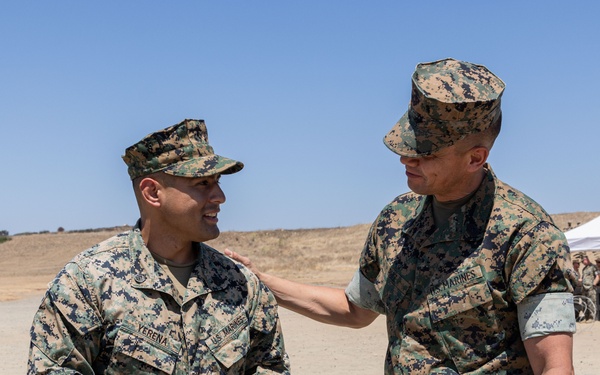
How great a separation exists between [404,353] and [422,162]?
35.0 inches

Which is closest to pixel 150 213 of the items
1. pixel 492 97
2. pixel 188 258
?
pixel 188 258

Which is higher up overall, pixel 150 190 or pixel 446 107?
pixel 446 107

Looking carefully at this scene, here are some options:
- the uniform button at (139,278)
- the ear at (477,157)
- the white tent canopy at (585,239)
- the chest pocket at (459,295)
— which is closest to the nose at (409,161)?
the ear at (477,157)

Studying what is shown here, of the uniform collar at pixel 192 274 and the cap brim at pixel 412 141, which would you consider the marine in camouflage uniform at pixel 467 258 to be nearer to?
the cap brim at pixel 412 141

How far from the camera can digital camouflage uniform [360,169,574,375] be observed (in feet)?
12.8

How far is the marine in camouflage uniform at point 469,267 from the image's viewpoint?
3.85m

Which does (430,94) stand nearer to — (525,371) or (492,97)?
(492,97)

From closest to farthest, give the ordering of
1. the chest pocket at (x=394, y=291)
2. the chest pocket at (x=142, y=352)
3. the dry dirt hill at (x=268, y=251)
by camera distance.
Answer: the chest pocket at (x=142, y=352), the chest pocket at (x=394, y=291), the dry dirt hill at (x=268, y=251)

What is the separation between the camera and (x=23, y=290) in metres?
27.4

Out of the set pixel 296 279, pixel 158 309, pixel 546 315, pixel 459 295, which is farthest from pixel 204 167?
pixel 296 279

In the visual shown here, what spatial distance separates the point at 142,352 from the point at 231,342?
0.41 metres

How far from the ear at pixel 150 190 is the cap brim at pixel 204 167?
0.10m

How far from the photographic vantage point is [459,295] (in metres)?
4.05

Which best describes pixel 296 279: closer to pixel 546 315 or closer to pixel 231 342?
pixel 231 342
